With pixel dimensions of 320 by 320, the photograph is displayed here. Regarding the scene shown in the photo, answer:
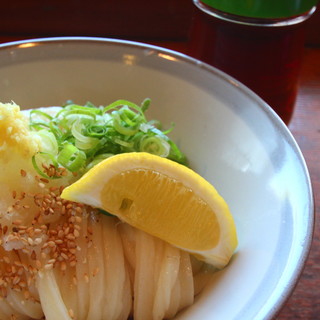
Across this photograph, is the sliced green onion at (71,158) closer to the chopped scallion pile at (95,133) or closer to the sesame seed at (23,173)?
the chopped scallion pile at (95,133)

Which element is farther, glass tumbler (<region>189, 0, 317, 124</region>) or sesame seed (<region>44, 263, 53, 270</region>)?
glass tumbler (<region>189, 0, 317, 124</region>)

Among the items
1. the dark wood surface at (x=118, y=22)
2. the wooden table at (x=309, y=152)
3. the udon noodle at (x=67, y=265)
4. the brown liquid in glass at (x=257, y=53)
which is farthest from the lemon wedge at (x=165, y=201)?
the dark wood surface at (x=118, y=22)

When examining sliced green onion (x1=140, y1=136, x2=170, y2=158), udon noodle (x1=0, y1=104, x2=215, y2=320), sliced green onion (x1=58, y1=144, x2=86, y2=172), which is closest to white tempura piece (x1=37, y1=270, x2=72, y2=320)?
udon noodle (x1=0, y1=104, x2=215, y2=320)

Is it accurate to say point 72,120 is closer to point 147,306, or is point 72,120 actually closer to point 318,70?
→ point 147,306

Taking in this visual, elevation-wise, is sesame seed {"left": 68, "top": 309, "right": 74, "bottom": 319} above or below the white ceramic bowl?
below

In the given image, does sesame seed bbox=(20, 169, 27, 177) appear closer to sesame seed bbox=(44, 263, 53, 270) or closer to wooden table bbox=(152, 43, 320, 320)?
sesame seed bbox=(44, 263, 53, 270)

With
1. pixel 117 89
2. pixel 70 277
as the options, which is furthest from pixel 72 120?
pixel 70 277

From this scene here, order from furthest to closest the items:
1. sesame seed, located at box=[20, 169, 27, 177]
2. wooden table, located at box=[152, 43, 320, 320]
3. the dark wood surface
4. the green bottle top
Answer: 1. the dark wood surface
2. the green bottle top
3. wooden table, located at box=[152, 43, 320, 320]
4. sesame seed, located at box=[20, 169, 27, 177]

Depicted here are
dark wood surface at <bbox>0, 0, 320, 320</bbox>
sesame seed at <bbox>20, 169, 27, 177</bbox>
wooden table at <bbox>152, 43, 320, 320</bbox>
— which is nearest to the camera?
sesame seed at <bbox>20, 169, 27, 177</bbox>
